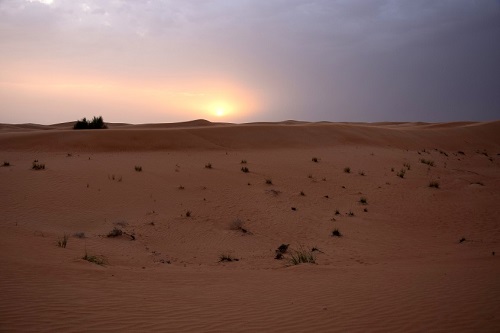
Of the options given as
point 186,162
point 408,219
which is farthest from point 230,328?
point 186,162

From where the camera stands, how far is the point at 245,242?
10.4 metres

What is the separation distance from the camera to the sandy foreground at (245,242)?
525cm

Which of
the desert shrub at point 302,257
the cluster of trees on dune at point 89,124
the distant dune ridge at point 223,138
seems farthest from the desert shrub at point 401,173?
the cluster of trees on dune at point 89,124

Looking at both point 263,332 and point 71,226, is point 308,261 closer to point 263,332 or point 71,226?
point 263,332

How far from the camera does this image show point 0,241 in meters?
7.98

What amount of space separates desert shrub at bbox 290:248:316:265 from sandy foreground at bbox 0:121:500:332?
215 millimetres

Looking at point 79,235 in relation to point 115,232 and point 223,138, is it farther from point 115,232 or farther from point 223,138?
point 223,138

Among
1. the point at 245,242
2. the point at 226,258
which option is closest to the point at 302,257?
the point at 226,258

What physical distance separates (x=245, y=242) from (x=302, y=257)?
6.98 ft

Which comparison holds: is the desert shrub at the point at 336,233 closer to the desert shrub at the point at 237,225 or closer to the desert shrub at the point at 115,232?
the desert shrub at the point at 237,225

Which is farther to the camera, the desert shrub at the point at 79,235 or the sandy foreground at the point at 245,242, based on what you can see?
the desert shrub at the point at 79,235

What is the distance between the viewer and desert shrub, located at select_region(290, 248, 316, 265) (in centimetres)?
864

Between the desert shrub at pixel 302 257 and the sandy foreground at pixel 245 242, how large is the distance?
0.22 meters

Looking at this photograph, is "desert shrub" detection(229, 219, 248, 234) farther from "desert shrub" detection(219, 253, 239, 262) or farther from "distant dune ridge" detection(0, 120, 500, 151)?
"distant dune ridge" detection(0, 120, 500, 151)
